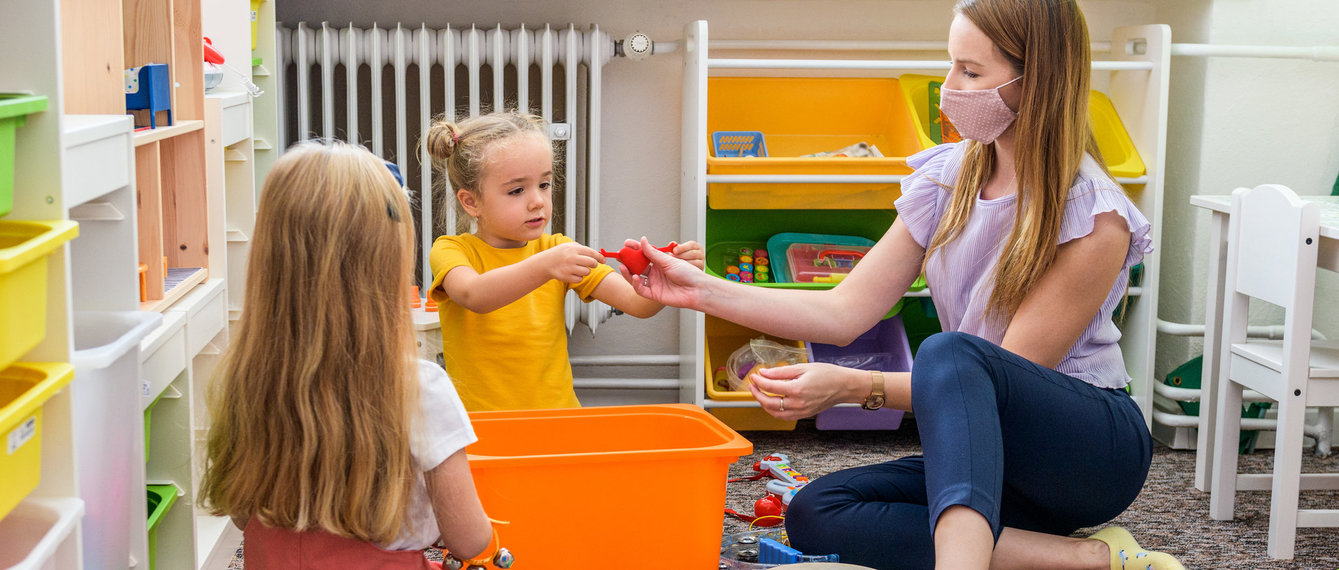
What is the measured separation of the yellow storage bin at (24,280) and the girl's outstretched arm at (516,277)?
0.77 meters

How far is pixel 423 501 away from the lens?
114cm

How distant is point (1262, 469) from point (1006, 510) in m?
1.21

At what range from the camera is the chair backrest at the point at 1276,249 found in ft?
6.28

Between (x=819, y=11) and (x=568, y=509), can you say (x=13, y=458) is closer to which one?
(x=568, y=509)

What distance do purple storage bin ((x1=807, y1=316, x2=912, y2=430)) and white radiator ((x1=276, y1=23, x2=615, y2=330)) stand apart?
0.57 metres

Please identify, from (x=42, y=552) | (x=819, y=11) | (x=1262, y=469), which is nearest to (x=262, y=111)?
(x=819, y=11)

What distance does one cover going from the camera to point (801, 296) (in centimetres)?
177

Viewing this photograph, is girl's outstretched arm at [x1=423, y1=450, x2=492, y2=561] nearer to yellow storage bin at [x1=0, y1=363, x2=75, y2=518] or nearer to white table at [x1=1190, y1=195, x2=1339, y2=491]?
yellow storage bin at [x1=0, y1=363, x2=75, y2=518]

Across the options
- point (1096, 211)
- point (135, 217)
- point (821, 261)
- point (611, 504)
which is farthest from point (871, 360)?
point (135, 217)

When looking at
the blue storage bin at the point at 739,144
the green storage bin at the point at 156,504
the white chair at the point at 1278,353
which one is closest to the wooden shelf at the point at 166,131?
the green storage bin at the point at 156,504

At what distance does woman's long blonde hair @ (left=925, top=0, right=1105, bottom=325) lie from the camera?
1490 millimetres

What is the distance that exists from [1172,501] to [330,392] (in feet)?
5.84

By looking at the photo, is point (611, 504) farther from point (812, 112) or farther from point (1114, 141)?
point (1114, 141)

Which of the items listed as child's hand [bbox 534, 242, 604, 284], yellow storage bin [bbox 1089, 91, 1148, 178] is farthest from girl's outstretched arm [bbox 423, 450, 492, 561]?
yellow storage bin [bbox 1089, 91, 1148, 178]
